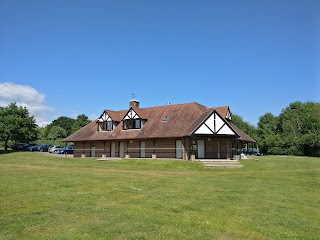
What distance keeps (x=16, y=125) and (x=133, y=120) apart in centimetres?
2125

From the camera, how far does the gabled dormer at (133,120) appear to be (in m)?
39.4

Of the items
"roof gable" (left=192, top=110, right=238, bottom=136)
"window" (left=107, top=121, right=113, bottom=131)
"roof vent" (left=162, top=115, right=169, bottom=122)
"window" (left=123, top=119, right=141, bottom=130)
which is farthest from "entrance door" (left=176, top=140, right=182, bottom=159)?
"window" (left=107, top=121, right=113, bottom=131)

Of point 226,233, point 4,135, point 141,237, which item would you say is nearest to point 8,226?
point 141,237

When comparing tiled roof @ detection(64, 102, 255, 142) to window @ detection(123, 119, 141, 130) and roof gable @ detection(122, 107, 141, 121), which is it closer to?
roof gable @ detection(122, 107, 141, 121)

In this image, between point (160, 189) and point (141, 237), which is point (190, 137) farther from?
point (141, 237)

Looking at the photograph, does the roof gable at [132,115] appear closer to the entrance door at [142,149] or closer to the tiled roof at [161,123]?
the tiled roof at [161,123]

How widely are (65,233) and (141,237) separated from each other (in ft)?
5.97

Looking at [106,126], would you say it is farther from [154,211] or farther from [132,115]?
[154,211]

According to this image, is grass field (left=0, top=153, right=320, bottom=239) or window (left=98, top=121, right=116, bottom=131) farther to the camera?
window (left=98, top=121, right=116, bottom=131)

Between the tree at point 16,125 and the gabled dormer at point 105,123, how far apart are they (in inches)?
576

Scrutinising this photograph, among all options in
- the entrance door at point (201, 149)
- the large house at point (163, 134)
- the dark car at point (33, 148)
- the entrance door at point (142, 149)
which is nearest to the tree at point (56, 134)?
the dark car at point (33, 148)

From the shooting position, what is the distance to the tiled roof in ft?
113

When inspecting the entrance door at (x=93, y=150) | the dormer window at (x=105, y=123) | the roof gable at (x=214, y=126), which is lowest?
the entrance door at (x=93, y=150)

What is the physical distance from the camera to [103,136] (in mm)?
41281
